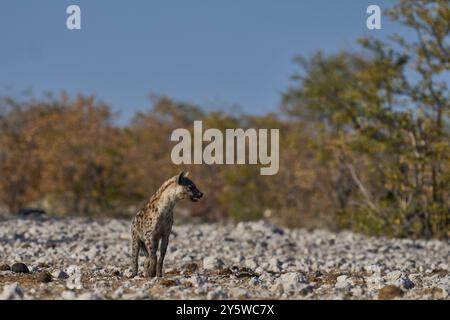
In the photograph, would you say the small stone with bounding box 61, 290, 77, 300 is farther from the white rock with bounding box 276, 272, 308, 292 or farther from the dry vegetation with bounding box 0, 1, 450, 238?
the dry vegetation with bounding box 0, 1, 450, 238

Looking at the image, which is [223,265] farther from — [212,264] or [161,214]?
[161,214]

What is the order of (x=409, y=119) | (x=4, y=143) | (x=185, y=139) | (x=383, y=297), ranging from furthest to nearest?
(x=185, y=139) → (x=4, y=143) → (x=409, y=119) → (x=383, y=297)

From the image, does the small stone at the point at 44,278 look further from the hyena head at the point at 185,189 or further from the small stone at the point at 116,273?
the hyena head at the point at 185,189

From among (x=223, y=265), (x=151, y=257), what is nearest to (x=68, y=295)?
(x=151, y=257)

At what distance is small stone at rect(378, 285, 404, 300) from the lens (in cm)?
789

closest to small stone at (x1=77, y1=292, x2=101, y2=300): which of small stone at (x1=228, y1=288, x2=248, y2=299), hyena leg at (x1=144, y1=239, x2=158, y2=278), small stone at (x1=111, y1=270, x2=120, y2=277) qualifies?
small stone at (x1=228, y1=288, x2=248, y2=299)

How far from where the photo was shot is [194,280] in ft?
28.9

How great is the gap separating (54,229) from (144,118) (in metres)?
19.6

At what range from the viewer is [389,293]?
795cm

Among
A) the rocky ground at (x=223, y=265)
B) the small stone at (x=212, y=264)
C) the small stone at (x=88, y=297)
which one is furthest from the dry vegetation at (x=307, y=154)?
the small stone at (x=88, y=297)

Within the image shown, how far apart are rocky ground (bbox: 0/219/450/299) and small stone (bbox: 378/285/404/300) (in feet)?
0.05

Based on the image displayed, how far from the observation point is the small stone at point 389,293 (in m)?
7.89

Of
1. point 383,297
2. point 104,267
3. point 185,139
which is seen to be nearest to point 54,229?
point 104,267
